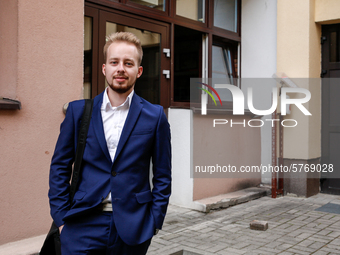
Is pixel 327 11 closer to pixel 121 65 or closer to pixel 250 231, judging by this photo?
pixel 250 231

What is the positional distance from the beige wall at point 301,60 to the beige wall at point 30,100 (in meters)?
4.83

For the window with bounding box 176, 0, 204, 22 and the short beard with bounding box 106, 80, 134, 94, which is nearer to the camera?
the short beard with bounding box 106, 80, 134, 94

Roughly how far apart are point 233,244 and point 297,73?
14.0ft

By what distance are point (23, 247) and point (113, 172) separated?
2.29 metres

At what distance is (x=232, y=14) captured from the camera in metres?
8.41

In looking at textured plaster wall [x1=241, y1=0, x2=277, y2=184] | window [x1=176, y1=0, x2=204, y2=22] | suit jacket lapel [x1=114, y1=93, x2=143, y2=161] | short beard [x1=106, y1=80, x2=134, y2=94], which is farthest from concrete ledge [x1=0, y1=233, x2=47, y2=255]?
textured plaster wall [x1=241, y1=0, x2=277, y2=184]

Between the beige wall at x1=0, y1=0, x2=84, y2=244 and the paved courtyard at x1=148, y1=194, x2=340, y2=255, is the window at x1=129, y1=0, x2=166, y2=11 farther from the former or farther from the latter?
the paved courtyard at x1=148, y1=194, x2=340, y2=255

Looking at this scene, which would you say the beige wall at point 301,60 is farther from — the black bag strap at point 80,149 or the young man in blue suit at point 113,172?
the black bag strap at point 80,149

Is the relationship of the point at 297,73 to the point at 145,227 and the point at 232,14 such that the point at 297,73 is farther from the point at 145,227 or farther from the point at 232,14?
the point at 145,227

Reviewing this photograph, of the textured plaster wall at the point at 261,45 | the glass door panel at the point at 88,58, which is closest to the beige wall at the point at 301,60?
the textured plaster wall at the point at 261,45

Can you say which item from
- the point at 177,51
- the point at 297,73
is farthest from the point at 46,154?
the point at 297,73

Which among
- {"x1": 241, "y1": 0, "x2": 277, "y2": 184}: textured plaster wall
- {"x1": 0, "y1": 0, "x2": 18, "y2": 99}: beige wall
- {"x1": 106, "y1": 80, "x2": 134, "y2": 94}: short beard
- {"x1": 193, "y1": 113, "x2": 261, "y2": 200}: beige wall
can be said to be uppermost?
{"x1": 241, "y1": 0, "x2": 277, "y2": 184}: textured plaster wall

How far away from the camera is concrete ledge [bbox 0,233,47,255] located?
3.82 m

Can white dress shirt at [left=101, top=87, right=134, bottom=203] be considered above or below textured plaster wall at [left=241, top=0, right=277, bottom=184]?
below
